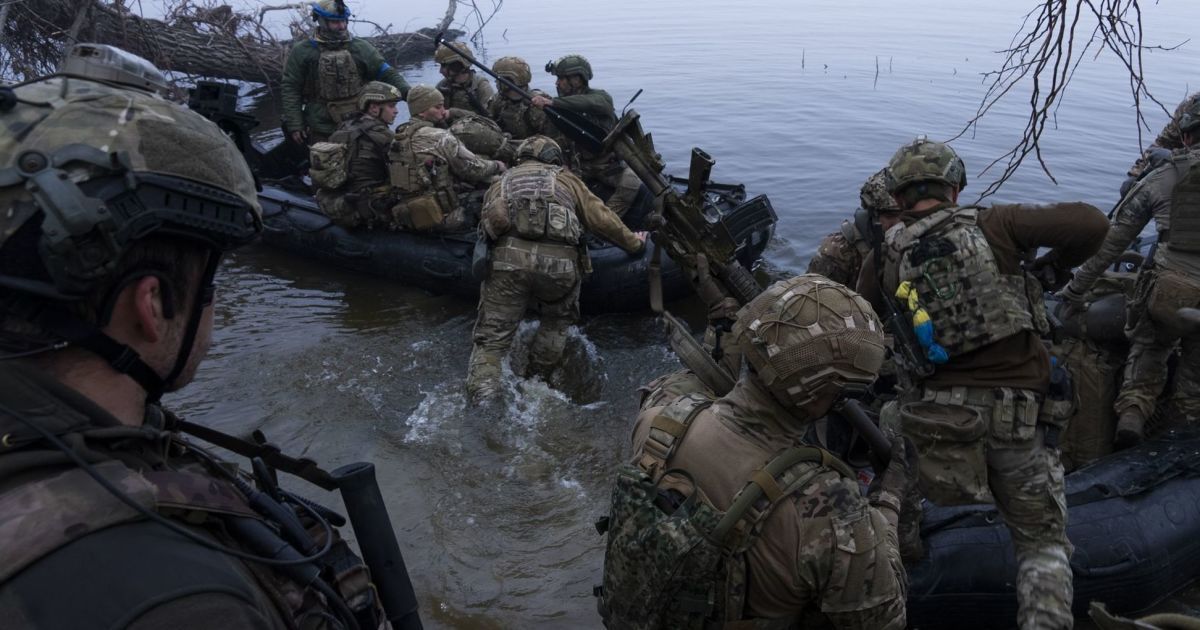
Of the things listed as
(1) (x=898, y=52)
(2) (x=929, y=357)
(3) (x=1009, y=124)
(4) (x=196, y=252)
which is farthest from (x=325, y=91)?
(1) (x=898, y=52)

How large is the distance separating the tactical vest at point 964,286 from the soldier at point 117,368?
275 cm

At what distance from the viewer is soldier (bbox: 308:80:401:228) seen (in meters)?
7.83

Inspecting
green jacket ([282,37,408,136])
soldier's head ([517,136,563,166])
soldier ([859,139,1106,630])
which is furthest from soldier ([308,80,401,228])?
soldier ([859,139,1106,630])

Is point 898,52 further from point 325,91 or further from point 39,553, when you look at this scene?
point 39,553

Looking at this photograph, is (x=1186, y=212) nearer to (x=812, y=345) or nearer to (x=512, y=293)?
(x=812, y=345)

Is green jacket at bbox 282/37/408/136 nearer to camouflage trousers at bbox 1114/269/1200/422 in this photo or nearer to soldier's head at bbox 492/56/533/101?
soldier's head at bbox 492/56/533/101

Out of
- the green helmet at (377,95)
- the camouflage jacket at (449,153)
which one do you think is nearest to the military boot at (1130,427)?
the camouflage jacket at (449,153)

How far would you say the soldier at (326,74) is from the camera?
9.22 m

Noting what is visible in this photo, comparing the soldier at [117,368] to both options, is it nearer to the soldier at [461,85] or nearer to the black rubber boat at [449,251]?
the black rubber boat at [449,251]

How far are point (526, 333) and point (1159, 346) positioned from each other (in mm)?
4540

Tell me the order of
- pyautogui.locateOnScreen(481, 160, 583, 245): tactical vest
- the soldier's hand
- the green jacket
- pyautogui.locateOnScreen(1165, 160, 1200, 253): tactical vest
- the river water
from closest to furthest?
the soldier's hand
the river water
pyautogui.locateOnScreen(1165, 160, 1200, 253): tactical vest
pyautogui.locateOnScreen(481, 160, 583, 245): tactical vest
the green jacket

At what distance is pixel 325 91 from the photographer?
9.38 metres

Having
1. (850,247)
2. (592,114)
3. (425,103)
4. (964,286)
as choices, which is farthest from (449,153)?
(964,286)

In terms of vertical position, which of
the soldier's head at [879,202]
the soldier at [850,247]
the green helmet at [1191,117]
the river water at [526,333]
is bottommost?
the river water at [526,333]
